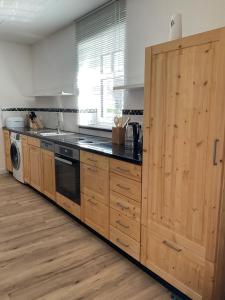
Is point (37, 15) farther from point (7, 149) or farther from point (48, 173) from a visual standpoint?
point (7, 149)

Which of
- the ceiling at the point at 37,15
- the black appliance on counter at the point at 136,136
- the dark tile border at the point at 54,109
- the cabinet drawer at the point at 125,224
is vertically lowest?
the cabinet drawer at the point at 125,224

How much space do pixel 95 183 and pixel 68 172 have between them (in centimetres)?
56

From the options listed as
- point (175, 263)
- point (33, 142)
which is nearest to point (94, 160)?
point (175, 263)

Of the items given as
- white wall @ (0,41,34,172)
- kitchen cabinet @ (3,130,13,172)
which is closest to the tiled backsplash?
white wall @ (0,41,34,172)

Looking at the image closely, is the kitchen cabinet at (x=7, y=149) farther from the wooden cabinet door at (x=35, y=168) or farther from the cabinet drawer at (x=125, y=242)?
the cabinet drawer at (x=125, y=242)

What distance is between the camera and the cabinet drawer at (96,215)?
2.40 m

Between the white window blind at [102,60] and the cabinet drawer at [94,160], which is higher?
the white window blind at [102,60]

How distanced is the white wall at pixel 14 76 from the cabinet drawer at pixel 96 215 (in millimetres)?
2970

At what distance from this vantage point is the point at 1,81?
4.78 m

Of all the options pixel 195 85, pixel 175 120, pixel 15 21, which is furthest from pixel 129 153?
pixel 15 21

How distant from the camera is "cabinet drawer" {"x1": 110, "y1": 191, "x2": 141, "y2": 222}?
2.03 meters

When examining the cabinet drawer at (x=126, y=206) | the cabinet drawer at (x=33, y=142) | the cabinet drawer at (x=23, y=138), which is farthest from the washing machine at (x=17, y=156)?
the cabinet drawer at (x=126, y=206)

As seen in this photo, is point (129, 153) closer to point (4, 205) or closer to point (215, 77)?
point (215, 77)

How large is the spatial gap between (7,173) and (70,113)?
6.49 ft
